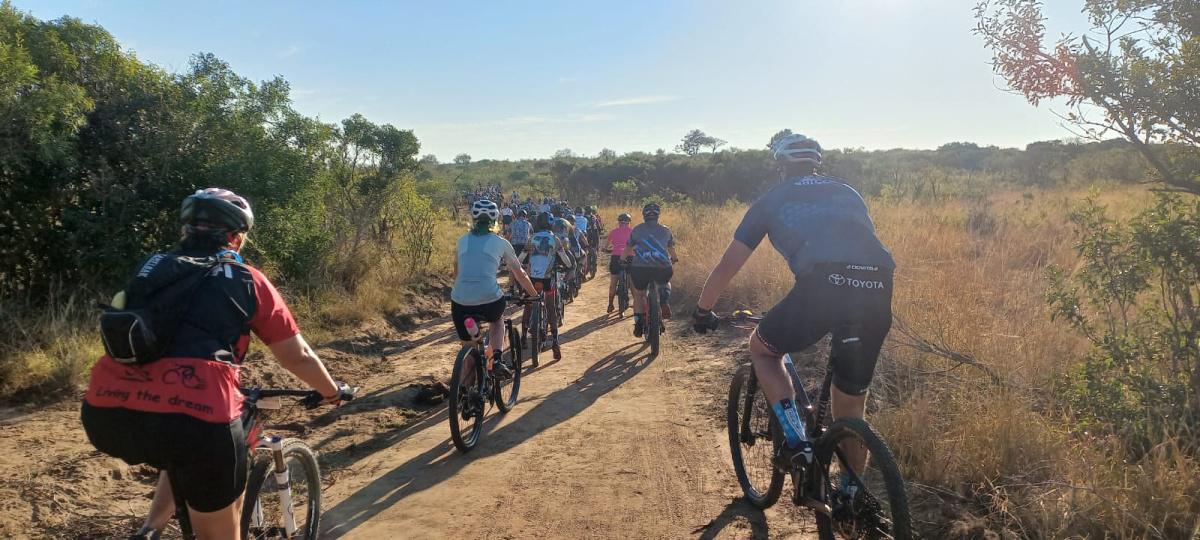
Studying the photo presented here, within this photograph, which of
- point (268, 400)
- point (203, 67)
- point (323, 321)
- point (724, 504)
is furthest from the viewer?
point (323, 321)

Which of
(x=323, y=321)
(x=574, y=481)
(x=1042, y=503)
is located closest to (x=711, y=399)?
(x=574, y=481)

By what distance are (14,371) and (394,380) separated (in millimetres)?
3252

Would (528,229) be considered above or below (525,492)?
above

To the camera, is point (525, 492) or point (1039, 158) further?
point (1039, 158)

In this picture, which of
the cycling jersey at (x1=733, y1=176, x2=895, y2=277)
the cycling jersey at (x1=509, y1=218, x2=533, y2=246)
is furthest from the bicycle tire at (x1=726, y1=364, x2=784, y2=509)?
the cycling jersey at (x1=509, y1=218, x2=533, y2=246)

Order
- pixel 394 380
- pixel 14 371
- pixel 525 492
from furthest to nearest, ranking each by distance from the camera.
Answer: pixel 394 380
pixel 14 371
pixel 525 492

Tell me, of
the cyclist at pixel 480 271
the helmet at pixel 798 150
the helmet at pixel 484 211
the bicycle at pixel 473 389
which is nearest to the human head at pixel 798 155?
the helmet at pixel 798 150

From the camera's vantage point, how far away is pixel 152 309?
6.61ft

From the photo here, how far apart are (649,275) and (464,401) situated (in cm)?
364

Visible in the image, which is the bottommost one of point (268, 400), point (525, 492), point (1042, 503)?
point (525, 492)

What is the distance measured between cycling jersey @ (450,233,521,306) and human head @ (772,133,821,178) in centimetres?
278

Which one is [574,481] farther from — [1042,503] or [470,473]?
[1042,503]

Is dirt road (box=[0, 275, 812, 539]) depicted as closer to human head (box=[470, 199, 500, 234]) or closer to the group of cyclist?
the group of cyclist

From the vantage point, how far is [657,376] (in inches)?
285
